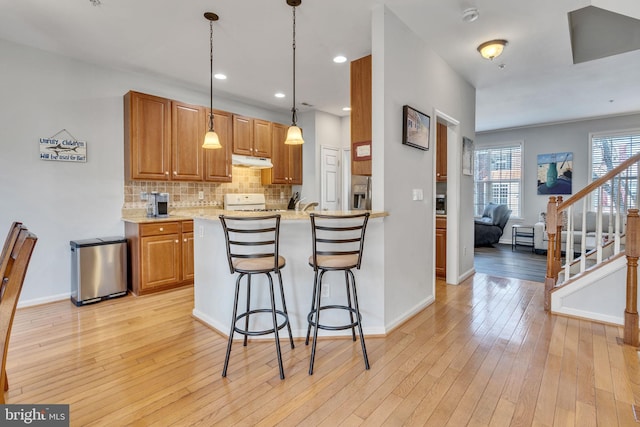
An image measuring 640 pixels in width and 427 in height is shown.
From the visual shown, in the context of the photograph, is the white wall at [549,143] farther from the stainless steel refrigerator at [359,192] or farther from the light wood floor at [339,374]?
the light wood floor at [339,374]

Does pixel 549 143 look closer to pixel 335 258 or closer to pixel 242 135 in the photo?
pixel 242 135

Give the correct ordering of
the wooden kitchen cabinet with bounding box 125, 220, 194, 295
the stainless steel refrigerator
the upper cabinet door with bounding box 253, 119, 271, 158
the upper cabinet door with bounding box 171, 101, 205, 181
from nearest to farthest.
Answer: the wooden kitchen cabinet with bounding box 125, 220, 194, 295 → the upper cabinet door with bounding box 171, 101, 205, 181 → the upper cabinet door with bounding box 253, 119, 271, 158 → the stainless steel refrigerator

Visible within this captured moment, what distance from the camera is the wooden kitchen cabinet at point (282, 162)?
544 centimetres

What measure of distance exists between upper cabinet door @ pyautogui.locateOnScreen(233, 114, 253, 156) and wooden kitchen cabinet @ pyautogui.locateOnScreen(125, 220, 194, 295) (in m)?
1.46

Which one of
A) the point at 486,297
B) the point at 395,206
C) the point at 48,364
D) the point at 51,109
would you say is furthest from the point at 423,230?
the point at 51,109

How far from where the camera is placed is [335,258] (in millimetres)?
2301

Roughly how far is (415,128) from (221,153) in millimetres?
2896

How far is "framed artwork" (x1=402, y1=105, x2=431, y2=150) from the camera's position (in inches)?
114

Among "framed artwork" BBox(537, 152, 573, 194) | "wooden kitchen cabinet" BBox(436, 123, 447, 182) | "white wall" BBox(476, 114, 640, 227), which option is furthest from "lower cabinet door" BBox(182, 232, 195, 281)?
"framed artwork" BBox(537, 152, 573, 194)

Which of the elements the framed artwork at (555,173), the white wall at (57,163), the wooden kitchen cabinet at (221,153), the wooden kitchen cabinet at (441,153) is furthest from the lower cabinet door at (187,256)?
the framed artwork at (555,173)

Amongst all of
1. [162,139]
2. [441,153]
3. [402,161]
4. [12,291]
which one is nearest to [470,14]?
[402,161]

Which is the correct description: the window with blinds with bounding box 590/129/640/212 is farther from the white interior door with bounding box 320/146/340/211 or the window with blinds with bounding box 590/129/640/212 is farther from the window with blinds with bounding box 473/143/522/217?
the white interior door with bounding box 320/146/340/211

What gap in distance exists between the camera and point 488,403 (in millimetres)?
1829

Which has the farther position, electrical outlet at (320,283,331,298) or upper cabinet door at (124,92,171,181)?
upper cabinet door at (124,92,171,181)
